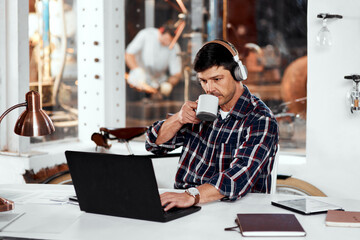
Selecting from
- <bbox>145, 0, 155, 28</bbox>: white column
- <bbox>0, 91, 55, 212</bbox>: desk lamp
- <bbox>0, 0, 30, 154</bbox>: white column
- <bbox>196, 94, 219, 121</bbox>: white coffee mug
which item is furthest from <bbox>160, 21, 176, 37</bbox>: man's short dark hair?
<bbox>0, 91, 55, 212</bbox>: desk lamp

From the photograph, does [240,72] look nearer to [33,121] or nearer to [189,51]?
[33,121]

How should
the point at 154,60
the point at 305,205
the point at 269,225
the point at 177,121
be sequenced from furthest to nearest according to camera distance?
the point at 154,60 < the point at 177,121 < the point at 305,205 < the point at 269,225

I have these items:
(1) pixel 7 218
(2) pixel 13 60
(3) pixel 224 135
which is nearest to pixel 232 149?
(3) pixel 224 135

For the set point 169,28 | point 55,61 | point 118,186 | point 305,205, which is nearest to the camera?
point 118,186

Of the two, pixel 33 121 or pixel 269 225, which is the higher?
pixel 33 121

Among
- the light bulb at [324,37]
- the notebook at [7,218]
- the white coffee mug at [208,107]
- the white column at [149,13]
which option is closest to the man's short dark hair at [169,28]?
the white column at [149,13]

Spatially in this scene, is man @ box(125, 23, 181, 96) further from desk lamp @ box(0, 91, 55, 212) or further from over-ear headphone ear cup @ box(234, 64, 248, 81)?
desk lamp @ box(0, 91, 55, 212)

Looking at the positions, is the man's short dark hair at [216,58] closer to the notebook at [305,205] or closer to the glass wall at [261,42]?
the notebook at [305,205]

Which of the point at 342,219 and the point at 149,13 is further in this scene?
the point at 149,13

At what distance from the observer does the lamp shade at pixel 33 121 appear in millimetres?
1774

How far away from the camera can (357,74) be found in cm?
298

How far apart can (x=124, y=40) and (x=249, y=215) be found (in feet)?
9.31

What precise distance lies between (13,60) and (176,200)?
6.74 feet

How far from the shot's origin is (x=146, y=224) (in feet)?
5.09
